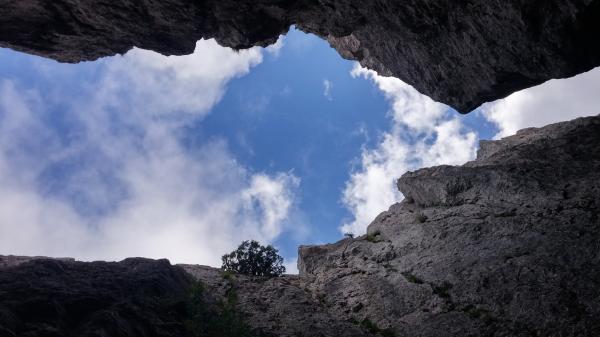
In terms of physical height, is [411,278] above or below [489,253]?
below

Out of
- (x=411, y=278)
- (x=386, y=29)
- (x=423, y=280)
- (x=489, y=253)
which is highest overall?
(x=386, y=29)

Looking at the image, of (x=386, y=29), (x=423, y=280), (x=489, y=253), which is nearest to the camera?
(x=489, y=253)

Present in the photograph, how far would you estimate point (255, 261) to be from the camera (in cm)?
3972

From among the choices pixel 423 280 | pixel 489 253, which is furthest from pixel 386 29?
pixel 423 280

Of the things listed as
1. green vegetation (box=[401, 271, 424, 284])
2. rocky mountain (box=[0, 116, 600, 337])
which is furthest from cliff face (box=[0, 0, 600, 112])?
green vegetation (box=[401, 271, 424, 284])

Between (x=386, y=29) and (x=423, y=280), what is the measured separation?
2094 centimetres

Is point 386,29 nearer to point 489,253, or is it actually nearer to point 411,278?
point 489,253

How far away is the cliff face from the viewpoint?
29.5 meters

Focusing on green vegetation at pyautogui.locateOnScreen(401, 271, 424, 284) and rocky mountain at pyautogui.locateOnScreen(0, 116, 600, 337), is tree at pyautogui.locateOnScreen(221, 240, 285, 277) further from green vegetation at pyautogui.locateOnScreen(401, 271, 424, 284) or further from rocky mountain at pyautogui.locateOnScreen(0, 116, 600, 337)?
green vegetation at pyautogui.locateOnScreen(401, 271, 424, 284)

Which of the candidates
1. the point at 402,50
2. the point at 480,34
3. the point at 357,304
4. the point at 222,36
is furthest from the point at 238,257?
the point at 480,34

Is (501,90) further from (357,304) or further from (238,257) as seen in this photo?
(238,257)

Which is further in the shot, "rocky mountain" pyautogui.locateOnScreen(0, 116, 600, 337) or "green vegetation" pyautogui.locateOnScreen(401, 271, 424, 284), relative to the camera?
"green vegetation" pyautogui.locateOnScreen(401, 271, 424, 284)

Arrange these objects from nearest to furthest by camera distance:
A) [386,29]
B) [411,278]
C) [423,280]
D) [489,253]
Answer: [489,253], [423,280], [411,278], [386,29]

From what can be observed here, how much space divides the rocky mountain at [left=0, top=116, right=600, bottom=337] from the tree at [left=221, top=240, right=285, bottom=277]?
2790 mm
